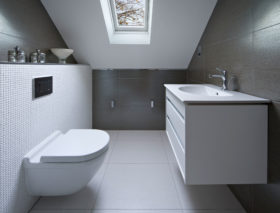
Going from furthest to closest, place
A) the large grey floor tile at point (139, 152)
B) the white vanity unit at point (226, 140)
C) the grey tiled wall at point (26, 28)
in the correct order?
the large grey floor tile at point (139, 152), the grey tiled wall at point (26, 28), the white vanity unit at point (226, 140)

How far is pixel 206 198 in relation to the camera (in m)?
2.11

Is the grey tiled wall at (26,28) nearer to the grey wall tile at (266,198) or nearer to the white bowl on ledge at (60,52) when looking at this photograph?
the white bowl on ledge at (60,52)

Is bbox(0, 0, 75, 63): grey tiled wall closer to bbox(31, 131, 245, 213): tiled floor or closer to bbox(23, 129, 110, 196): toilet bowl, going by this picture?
bbox(23, 129, 110, 196): toilet bowl

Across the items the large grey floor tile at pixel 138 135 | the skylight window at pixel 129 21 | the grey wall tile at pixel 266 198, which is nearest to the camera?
the grey wall tile at pixel 266 198

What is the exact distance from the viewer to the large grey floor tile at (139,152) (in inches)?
117

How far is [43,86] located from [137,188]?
1.19 metres

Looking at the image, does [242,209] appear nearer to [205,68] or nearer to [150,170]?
[150,170]

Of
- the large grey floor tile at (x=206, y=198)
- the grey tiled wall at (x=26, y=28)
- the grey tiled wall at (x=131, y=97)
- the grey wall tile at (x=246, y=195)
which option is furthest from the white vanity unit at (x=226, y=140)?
the grey tiled wall at (x=131, y=97)

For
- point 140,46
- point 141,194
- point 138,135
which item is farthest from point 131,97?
point 141,194

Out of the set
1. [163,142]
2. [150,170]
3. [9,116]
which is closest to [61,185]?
[9,116]

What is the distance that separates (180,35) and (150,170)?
6.01 ft

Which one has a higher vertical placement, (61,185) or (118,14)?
(118,14)

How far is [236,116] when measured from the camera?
A: 1.66 meters

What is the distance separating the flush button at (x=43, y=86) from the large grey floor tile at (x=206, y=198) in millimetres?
1417
